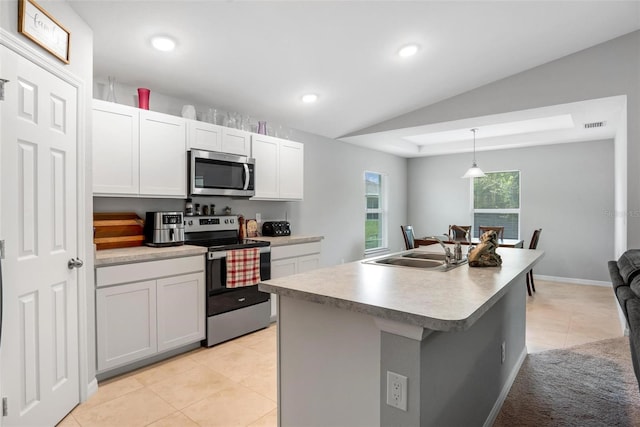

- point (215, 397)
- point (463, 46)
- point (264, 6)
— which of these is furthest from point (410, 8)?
point (215, 397)

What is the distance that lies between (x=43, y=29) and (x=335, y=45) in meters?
2.01

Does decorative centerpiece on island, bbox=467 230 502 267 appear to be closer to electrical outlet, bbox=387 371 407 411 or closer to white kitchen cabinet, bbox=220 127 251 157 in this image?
electrical outlet, bbox=387 371 407 411

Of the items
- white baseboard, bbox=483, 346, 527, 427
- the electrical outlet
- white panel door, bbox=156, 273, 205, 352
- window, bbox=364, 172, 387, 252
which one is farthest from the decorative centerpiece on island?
window, bbox=364, 172, 387, 252

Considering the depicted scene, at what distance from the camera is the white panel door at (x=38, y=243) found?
5.58 feet

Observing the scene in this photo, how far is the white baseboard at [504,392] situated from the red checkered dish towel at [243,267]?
7.13ft

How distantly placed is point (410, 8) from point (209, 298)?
2860 mm

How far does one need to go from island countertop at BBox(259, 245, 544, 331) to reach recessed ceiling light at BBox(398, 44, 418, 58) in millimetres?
2022

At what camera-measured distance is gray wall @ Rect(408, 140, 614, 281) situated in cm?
539

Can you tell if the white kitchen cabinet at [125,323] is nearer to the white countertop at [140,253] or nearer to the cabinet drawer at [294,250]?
the white countertop at [140,253]

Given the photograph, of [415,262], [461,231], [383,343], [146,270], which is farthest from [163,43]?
[461,231]

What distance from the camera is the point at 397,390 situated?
4.09 feet

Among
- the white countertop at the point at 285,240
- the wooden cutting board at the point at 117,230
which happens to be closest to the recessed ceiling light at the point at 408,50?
the white countertop at the point at 285,240

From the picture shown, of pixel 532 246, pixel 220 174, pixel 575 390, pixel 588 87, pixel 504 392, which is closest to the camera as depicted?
pixel 504 392

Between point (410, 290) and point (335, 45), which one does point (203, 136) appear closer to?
point (335, 45)
